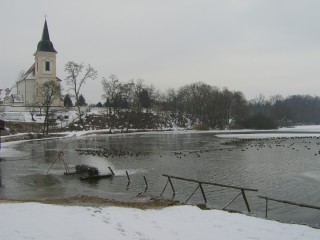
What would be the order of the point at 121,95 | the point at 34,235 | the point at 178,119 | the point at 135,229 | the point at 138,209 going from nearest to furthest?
the point at 34,235 < the point at 135,229 < the point at 138,209 < the point at 121,95 < the point at 178,119

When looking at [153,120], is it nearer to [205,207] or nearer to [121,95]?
[121,95]

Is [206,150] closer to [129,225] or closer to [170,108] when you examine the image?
[129,225]

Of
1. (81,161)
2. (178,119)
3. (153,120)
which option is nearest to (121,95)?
Result: (153,120)

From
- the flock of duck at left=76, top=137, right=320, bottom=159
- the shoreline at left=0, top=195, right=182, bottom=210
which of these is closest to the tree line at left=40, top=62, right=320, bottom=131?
the flock of duck at left=76, top=137, right=320, bottom=159

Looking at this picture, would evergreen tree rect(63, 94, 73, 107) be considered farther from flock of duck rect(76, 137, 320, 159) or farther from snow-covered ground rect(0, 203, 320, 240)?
snow-covered ground rect(0, 203, 320, 240)

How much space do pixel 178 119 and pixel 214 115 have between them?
12.1m

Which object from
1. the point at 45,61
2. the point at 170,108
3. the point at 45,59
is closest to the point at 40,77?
the point at 45,61

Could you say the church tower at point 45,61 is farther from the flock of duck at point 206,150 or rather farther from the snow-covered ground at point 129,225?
the snow-covered ground at point 129,225

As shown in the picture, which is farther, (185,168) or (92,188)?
(185,168)

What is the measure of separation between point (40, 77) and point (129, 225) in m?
102

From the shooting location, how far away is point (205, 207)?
18438mm

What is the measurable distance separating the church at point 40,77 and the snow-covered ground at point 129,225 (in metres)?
92.0

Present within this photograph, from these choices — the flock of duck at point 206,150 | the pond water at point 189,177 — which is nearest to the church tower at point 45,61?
the flock of duck at point 206,150

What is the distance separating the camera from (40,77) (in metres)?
108
